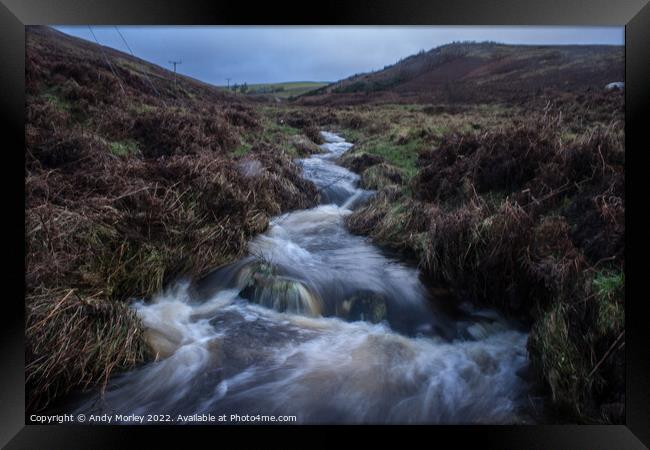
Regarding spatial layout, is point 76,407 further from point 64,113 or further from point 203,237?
point 64,113

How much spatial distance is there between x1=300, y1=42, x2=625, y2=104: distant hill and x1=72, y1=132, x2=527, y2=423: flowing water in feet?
6.20

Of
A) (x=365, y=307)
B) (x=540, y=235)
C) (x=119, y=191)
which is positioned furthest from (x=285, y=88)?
(x=540, y=235)

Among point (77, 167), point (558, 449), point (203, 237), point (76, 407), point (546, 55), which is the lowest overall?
point (558, 449)

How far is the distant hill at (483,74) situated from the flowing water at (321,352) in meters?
1.89

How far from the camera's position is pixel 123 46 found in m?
3.33

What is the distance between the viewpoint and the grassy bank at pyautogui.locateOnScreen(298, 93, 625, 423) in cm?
277

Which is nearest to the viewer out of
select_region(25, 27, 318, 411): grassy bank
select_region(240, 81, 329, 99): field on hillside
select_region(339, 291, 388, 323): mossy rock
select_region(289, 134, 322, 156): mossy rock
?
select_region(25, 27, 318, 411): grassy bank

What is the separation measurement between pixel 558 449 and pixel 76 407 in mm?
3452

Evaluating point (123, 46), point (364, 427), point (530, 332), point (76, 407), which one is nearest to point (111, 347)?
point (76, 407)

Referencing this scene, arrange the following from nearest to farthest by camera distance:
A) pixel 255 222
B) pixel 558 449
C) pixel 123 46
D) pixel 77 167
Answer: pixel 558 449 < pixel 123 46 < pixel 77 167 < pixel 255 222

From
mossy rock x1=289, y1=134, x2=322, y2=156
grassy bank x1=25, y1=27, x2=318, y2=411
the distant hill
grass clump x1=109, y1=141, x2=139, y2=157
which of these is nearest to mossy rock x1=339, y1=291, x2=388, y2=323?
grassy bank x1=25, y1=27, x2=318, y2=411

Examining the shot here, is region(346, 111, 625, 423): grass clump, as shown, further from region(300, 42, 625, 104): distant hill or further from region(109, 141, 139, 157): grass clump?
region(109, 141, 139, 157): grass clump

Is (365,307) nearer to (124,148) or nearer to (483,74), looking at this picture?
(483,74)

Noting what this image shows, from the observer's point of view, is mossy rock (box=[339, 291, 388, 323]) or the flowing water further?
mossy rock (box=[339, 291, 388, 323])
